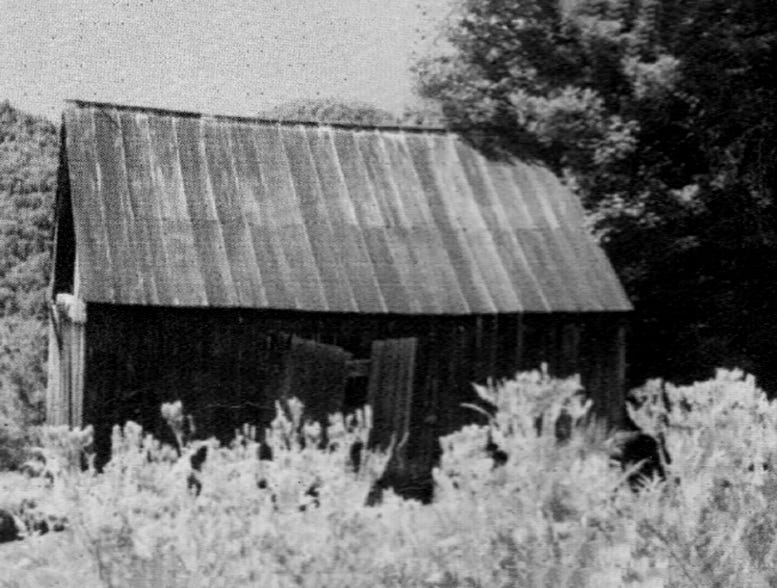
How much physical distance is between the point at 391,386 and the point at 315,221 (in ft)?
7.89

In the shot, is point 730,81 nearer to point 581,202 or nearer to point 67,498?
point 581,202

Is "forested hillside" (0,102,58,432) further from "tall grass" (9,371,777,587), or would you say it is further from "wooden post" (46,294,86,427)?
"tall grass" (9,371,777,587)

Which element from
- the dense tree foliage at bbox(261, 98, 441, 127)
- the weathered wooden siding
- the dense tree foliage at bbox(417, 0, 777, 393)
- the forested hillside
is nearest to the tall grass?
the weathered wooden siding

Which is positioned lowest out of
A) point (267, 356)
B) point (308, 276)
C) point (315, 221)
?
point (267, 356)

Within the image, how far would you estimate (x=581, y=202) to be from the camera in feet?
51.7

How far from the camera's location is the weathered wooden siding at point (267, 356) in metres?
11.3

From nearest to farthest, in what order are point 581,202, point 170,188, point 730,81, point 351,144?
1. point 170,188
2. point 351,144
3. point 581,202
4. point 730,81

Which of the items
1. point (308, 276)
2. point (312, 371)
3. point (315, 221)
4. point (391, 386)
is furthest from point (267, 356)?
point (315, 221)

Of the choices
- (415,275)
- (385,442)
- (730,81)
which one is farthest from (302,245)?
(730,81)

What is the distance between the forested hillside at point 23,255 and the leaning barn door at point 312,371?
512 centimetres

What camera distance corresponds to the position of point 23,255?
19781 millimetres

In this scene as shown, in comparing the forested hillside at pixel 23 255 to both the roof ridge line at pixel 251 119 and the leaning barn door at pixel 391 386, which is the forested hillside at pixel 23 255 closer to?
the roof ridge line at pixel 251 119

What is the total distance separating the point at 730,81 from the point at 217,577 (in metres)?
15.6

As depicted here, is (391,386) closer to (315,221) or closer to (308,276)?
(308,276)
